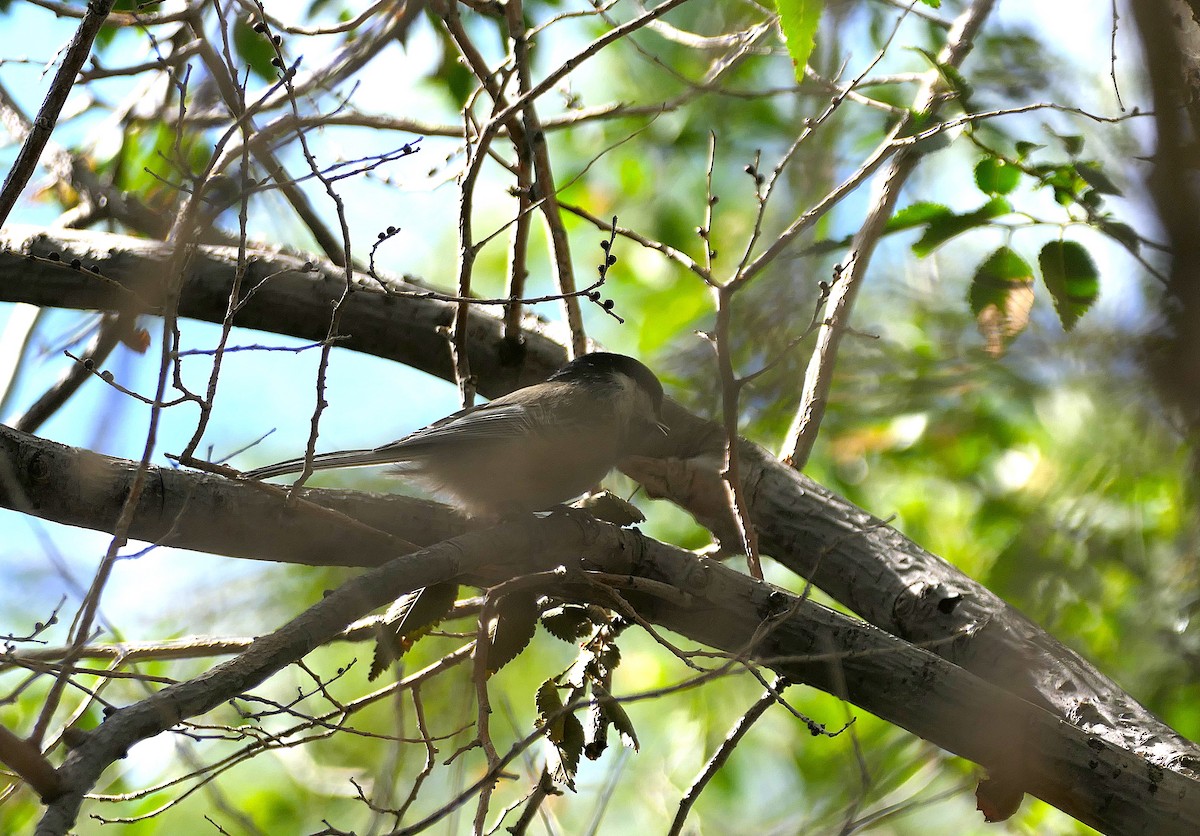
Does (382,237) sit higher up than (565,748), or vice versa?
(382,237)

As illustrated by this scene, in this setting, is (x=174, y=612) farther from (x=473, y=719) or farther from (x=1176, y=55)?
(x=1176, y=55)

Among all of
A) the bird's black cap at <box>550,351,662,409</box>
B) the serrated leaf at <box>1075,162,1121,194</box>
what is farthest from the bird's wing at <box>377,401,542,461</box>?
the serrated leaf at <box>1075,162,1121,194</box>

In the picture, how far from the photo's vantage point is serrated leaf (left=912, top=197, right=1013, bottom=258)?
2715 millimetres

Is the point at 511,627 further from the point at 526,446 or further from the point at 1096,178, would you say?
the point at 1096,178

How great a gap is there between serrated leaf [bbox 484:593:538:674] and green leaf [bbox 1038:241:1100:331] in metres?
1.61

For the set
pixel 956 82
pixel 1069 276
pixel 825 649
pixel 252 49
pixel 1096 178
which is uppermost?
pixel 252 49

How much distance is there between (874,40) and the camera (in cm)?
456

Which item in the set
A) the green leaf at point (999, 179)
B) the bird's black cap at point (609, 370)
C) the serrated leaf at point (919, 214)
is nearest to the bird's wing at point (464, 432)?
the bird's black cap at point (609, 370)

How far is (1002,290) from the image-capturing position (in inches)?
107

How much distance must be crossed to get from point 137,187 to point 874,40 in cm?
372

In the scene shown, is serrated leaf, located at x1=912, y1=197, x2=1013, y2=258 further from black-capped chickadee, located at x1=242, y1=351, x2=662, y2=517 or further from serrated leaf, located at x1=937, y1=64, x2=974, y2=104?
black-capped chickadee, located at x1=242, y1=351, x2=662, y2=517

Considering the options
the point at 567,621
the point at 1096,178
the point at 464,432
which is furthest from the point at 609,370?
the point at 1096,178

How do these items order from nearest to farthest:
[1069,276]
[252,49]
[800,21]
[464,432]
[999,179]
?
[800,21] < [1069,276] < [999,179] < [464,432] < [252,49]

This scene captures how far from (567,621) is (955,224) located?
1.60 metres
